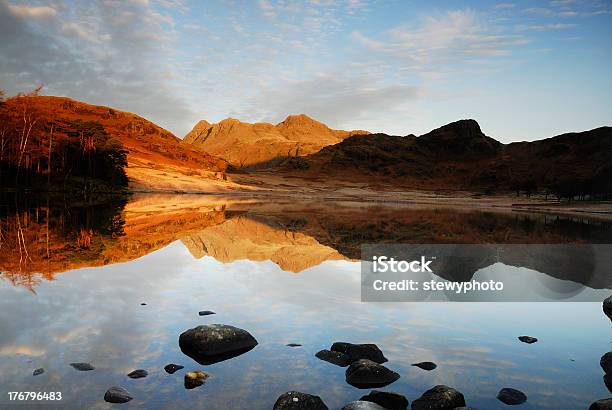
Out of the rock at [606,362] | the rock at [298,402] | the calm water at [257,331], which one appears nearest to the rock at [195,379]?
the calm water at [257,331]

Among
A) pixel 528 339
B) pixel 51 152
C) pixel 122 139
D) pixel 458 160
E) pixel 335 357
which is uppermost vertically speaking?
pixel 122 139

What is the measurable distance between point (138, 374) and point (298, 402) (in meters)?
2.46

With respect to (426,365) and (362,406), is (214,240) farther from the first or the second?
(362,406)

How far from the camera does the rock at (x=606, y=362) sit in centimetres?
719

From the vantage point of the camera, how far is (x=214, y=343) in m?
7.47

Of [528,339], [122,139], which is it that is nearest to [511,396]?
[528,339]

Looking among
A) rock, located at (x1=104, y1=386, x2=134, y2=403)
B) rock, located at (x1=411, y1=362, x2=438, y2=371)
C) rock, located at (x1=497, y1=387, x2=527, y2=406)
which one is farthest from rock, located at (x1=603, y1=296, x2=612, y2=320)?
rock, located at (x1=104, y1=386, x2=134, y2=403)

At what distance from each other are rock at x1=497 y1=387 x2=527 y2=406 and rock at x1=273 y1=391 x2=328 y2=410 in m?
2.51

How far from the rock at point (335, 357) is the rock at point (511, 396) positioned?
7.42 ft

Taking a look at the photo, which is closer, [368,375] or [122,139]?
[368,375]

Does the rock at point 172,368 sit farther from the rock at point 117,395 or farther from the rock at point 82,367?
the rock at point 82,367

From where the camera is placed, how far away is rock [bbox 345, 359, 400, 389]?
6449 millimetres

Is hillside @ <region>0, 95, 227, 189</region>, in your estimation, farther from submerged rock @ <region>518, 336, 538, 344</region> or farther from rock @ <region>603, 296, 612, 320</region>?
rock @ <region>603, 296, 612, 320</region>

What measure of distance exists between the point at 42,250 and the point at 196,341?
11169mm
